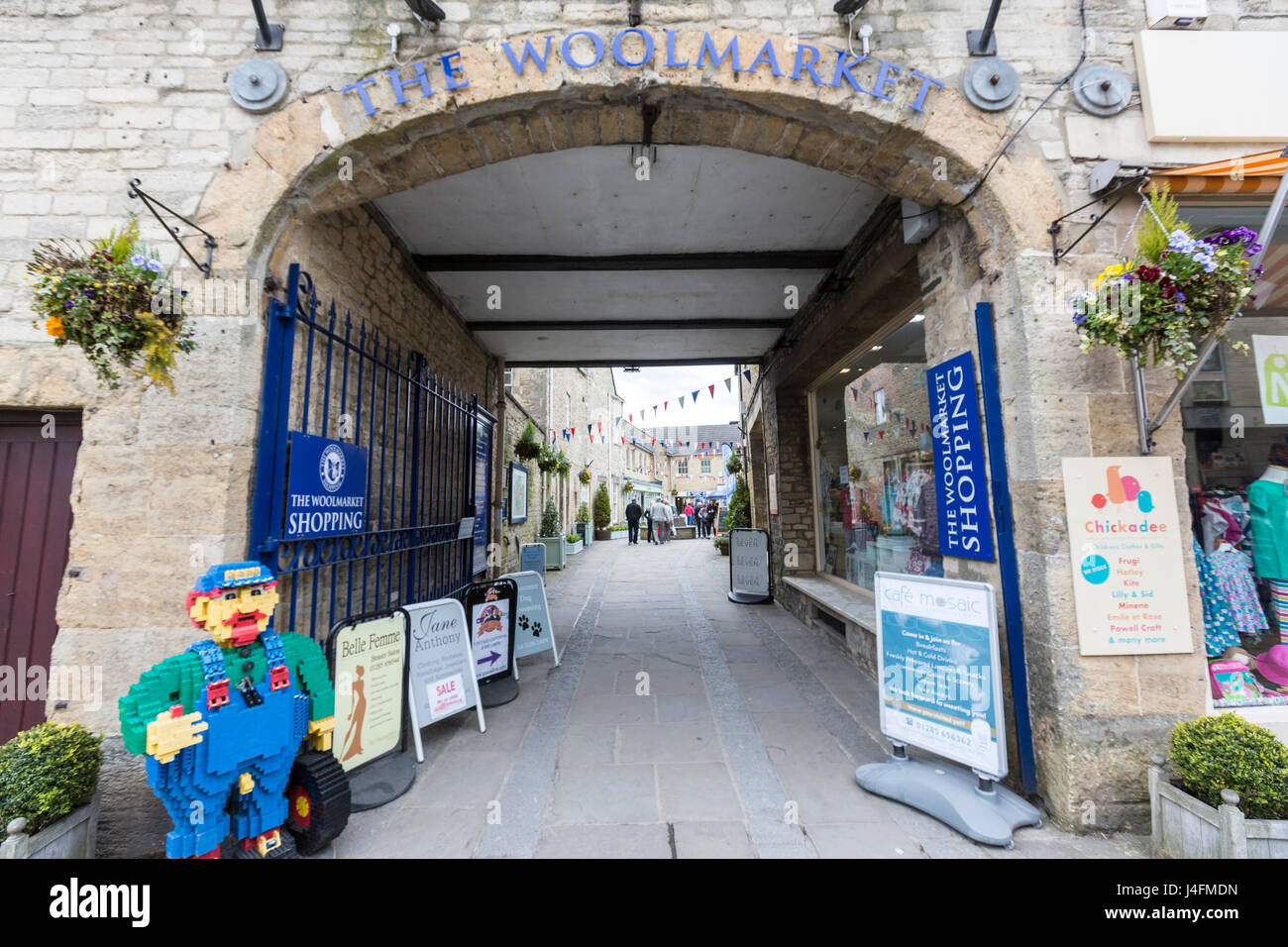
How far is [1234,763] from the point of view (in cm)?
215

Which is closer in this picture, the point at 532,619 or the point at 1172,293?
the point at 1172,293

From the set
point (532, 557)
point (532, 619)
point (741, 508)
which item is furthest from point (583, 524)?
point (532, 619)

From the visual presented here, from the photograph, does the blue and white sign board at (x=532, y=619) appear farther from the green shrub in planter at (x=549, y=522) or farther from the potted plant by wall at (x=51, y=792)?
the green shrub in planter at (x=549, y=522)

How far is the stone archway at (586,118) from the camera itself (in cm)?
282

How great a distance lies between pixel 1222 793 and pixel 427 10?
521cm

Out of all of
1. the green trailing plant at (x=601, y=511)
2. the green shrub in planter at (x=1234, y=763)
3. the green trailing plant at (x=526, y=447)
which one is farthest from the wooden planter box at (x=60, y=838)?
the green trailing plant at (x=601, y=511)

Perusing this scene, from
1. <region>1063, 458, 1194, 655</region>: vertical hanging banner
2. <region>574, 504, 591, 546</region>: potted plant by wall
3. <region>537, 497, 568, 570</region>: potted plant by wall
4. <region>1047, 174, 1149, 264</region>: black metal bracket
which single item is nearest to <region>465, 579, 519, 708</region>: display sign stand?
<region>1063, 458, 1194, 655</region>: vertical hanging banner

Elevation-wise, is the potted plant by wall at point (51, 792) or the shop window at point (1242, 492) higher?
the shop window at point (1242, 492)

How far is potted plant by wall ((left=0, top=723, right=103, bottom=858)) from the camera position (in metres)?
1.99

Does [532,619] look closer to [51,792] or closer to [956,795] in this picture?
[51,792]

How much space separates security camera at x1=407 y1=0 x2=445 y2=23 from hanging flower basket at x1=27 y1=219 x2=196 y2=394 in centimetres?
182

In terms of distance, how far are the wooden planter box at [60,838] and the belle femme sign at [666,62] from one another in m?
3.55

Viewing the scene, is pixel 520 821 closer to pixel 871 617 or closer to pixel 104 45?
pixel 871 617

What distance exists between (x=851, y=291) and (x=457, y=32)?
3.48 meters
